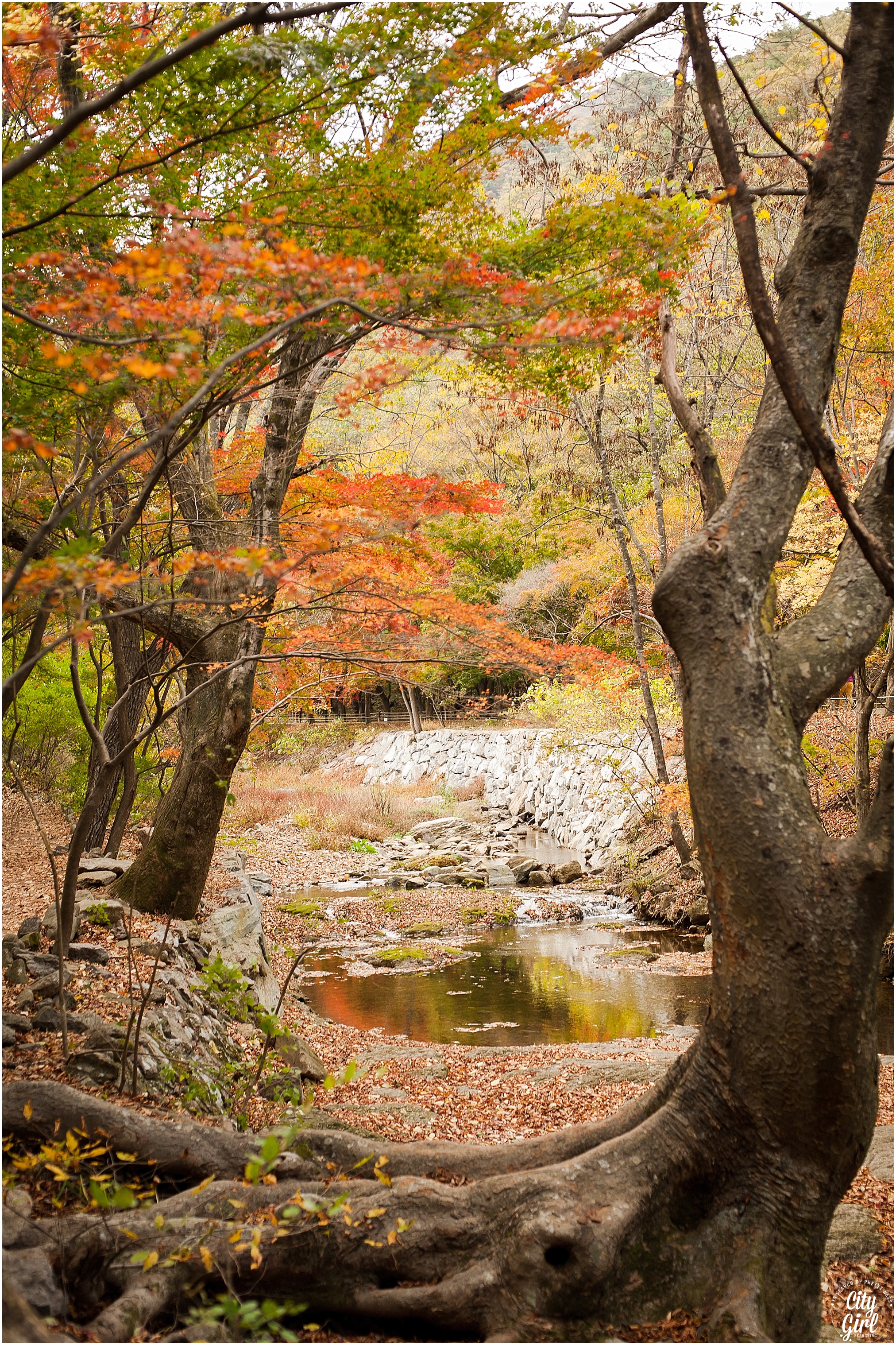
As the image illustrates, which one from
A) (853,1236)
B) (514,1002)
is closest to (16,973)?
(853,1236)

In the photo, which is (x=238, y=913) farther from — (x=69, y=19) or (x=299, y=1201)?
(x=69, y=19)

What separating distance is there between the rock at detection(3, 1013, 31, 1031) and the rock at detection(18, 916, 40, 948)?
1077 mm

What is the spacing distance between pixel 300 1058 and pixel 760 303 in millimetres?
5454

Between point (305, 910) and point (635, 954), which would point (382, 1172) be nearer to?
point (635, 954)

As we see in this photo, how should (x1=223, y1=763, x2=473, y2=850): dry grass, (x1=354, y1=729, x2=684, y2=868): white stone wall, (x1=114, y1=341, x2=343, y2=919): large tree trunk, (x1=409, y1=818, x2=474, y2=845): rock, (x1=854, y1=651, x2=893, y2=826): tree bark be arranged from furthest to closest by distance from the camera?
(x1=409, y1=818, x2=474, y2=845): rock → (x1=223, y1=763, x2=473, y2=850): dry grass → (x1=354, y1=729, x2=684, y2=868): white stone wall → (x1=854, y1=651, x2=893, y2=826): tree bark → (x1=114, y1=341, x2=343, y2=919): large tree trunk

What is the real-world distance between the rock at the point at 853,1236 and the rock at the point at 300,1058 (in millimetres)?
3191

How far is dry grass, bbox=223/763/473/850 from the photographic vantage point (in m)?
18.8

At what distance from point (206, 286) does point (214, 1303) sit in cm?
358

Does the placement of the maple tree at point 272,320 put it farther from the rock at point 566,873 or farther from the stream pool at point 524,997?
→ the rock at point 566,873

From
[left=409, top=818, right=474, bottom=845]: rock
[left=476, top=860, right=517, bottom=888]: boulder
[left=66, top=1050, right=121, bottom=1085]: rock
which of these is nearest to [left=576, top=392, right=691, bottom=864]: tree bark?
[left=476, top=860, right=517, bottom=888]: boulder

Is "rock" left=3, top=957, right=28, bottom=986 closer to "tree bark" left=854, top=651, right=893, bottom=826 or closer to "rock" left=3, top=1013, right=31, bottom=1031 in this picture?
"rock" left=3, top=1013, right=31, bottom=1031

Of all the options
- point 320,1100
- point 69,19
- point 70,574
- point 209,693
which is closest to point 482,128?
point 69,19

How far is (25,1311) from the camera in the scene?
1.94 m

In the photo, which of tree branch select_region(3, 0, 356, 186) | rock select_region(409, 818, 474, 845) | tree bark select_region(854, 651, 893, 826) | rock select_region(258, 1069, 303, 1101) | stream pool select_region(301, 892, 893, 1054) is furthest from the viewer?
rock select_region(409, 818, 474, 845)
